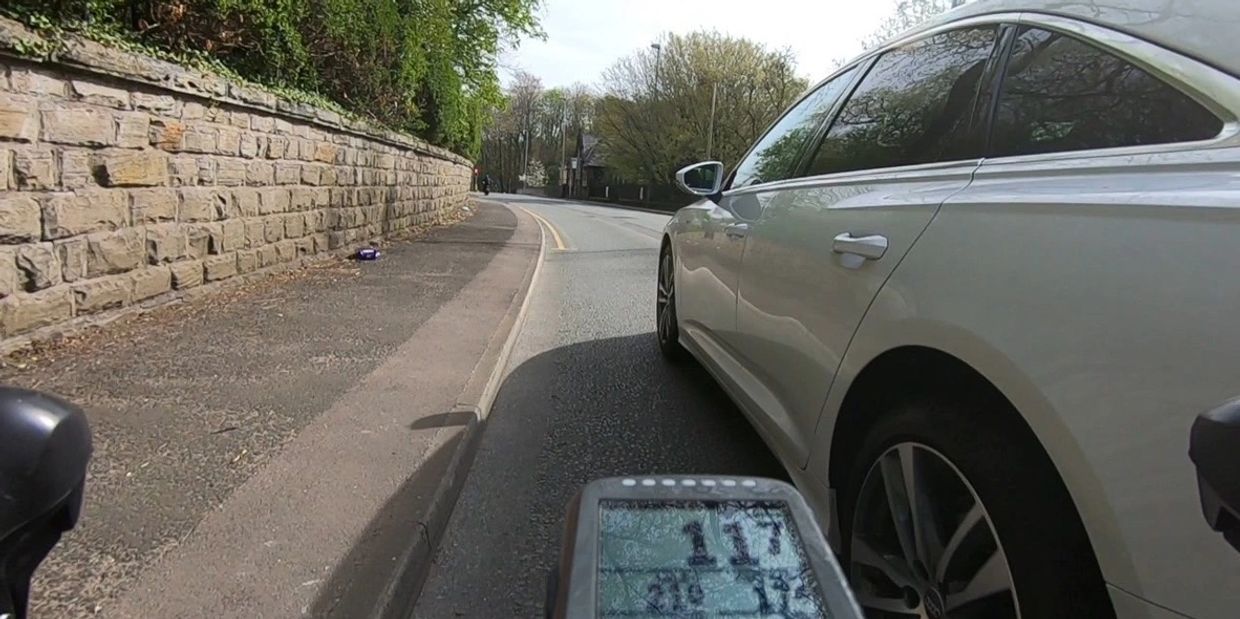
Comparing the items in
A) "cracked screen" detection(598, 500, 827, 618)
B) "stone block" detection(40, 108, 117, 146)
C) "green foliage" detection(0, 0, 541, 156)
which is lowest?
"cracked screen" detection(598, 500, 827, 618)

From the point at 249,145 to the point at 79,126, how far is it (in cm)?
212

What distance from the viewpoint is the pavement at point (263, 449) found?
7.52ft

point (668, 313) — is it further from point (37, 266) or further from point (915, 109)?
point (37, 266)

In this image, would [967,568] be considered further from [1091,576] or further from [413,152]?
[413,152]

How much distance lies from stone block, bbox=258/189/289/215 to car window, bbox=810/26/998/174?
5.44 m

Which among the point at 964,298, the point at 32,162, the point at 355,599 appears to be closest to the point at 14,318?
the point at 32,162

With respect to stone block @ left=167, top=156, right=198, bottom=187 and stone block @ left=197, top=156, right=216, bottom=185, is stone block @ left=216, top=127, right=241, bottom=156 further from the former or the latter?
stone block @ left=167, top=156, right=198, bottom=187

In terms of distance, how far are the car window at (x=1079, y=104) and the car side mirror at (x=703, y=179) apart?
8.03 ft

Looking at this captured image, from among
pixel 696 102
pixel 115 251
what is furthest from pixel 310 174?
pixel 696 102

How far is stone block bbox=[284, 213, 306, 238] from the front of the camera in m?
7.36

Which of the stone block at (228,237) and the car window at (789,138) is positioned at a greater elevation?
the car window at (789,138)

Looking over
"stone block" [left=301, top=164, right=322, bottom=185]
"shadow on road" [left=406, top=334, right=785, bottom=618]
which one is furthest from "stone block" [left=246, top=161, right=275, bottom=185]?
"shadow on road" [left=406, top=334, right=785, bottom=618]

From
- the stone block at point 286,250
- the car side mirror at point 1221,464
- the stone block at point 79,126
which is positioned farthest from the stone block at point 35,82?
the car side mirror at point 1221,464

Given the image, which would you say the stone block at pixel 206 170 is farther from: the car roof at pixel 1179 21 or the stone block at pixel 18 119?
the car roof at pixel 1179 21
